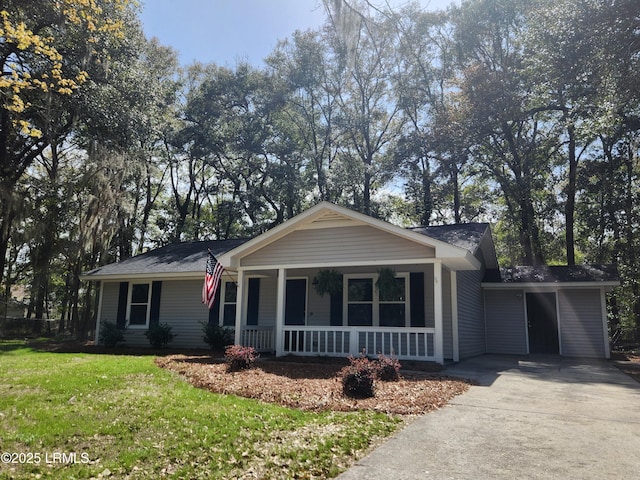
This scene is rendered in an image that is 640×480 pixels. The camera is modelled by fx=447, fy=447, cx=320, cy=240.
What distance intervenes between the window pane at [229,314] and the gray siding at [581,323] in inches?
392

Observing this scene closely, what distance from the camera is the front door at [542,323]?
1420cm

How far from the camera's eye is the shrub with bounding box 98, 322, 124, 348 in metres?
14.2

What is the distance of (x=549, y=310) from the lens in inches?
561

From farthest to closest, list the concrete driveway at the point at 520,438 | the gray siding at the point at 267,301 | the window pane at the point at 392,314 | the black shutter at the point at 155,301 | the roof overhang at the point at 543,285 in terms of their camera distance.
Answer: the black shutter at the point at 155,301
the gray siding at the point at 267,301
the roof overhang at the point at 543,285
the window pane at the point at 392,314
the concrete driveway at the point at 520,438

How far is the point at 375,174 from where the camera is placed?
25047 mm

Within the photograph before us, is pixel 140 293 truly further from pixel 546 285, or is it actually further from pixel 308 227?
pixel 546 285

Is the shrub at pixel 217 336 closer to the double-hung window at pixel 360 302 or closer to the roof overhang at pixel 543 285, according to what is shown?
the double-hung window at pixel 360 302

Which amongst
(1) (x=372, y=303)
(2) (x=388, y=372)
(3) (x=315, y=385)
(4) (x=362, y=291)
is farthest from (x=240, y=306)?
(2) (x=388, y=372)

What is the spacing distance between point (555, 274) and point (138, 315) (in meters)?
13.6

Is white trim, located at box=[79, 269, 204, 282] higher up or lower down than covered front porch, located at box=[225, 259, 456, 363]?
higher up

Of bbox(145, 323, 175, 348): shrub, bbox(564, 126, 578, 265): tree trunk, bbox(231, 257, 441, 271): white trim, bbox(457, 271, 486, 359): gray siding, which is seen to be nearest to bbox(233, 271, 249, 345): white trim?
bbox(231, 257, 441, 271): white trim

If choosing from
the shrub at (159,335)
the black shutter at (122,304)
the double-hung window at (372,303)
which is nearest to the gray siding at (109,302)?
the black shutter at (122,304)

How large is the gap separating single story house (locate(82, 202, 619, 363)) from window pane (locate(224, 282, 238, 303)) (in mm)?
37

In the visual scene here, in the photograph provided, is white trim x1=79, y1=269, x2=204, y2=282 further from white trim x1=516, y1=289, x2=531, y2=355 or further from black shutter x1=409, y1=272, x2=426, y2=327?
white trim x1=516, y1=289, x2=531, y2=355
